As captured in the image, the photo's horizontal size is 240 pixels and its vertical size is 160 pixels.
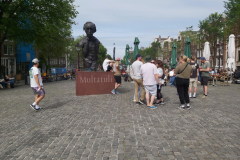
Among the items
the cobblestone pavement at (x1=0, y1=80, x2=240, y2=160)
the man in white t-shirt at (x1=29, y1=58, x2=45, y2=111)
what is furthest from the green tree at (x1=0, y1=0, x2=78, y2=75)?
the cobblestone pavement at (x1=0, y1=80, x2=240, y2=160)

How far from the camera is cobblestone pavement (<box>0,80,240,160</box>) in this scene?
3967 millimetres

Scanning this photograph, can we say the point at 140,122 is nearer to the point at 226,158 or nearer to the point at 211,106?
the point at 226,158

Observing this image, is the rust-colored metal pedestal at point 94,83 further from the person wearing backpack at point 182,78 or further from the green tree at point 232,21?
the green tree at point 232,21

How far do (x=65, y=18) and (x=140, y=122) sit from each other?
62.5 ft

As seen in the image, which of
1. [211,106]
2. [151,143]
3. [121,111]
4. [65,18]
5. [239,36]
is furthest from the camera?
[239,36]

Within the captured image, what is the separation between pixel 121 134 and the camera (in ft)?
16.4

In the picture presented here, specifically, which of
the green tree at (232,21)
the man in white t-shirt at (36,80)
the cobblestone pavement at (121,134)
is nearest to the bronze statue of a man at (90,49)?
the man in white t-shirt at (36,80)

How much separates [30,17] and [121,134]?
19359 millimetres

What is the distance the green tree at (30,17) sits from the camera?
19984mm

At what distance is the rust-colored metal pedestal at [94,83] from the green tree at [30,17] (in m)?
10.8

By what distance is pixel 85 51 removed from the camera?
512 inches

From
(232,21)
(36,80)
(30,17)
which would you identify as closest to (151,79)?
(36,80)

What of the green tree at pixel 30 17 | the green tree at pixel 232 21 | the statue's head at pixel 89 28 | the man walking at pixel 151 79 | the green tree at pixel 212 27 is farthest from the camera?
the green tree at pixel 212 27

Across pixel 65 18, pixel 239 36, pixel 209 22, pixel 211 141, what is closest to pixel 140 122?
pixel 211 141
